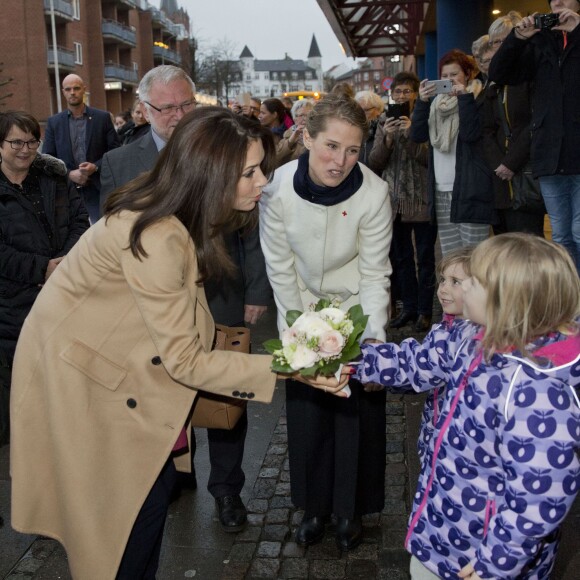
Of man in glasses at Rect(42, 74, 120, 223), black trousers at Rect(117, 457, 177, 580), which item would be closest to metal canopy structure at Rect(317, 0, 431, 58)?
man in glasses at Rect(42, 74, 120, 223)

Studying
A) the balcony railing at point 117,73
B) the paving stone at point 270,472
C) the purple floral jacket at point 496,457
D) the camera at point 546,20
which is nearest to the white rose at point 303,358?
the purple floral jacket at point 496,457

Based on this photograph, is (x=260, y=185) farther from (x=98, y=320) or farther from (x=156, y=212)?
(x=98, y=320)

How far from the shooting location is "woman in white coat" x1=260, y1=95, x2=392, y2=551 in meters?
3.67

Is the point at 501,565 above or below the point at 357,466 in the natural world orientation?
above

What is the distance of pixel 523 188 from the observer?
5898mm

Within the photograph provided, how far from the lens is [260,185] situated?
119 inches

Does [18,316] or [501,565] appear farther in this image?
[18,316]

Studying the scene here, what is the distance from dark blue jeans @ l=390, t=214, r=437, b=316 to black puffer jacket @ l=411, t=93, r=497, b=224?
4.48 feet

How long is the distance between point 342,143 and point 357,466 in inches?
65.4

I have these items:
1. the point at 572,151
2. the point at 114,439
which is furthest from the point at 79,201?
the point at 572,151

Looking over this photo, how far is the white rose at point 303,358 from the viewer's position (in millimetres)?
2781

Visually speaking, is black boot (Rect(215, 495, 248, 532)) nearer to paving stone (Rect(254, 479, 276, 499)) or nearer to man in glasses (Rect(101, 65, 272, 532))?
man in glasses (Rect(101, 65, 272, 532))

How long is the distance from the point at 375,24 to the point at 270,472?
19.4 m

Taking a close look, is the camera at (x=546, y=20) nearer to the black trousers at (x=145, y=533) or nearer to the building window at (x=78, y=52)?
the black trousers at (x=145, y=533)
